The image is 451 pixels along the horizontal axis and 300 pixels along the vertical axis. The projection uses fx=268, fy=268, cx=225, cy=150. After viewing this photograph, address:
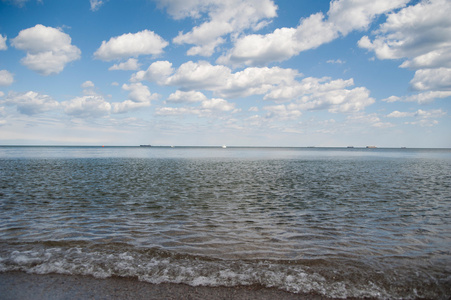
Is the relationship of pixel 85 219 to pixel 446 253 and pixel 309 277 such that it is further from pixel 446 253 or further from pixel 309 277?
pixel 446 253

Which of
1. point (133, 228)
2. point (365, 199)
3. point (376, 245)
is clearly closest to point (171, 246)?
point (133, 228)

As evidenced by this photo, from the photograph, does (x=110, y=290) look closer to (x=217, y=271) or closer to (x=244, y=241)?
(x=217, y=271)

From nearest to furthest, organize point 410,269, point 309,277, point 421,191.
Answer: point 309,277, point 410,269, point 421,191

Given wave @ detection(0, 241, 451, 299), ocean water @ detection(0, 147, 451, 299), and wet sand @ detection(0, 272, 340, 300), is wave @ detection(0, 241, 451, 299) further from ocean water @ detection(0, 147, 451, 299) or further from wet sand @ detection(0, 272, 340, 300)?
wet sand @ detection(0, 272, 340, 300)

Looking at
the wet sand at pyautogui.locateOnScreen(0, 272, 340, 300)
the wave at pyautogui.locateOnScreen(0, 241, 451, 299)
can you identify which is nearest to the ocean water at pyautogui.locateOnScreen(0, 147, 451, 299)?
the wave at pyautogui.locateOnScreen(0, 241, 451, 299)

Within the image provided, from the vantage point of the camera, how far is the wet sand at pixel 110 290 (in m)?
7.25

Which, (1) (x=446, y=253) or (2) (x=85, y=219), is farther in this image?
(2) (x=85, y=219)

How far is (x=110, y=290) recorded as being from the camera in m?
7.56

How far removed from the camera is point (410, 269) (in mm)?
9148

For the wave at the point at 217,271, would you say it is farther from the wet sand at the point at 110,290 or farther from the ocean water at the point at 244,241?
the wet sand at the point at 110,290

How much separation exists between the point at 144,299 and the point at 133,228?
736cm

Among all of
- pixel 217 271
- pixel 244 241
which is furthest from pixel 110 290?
pixel 244 241

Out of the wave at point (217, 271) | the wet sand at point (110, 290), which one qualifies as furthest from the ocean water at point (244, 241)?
the wet sand at point (110, 290)

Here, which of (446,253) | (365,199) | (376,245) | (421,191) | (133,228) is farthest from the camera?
(421,191)
